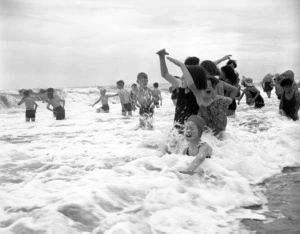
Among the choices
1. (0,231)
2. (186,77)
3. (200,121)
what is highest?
(186,77)

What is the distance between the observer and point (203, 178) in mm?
3652

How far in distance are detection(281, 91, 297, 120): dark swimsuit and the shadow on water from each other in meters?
4.99

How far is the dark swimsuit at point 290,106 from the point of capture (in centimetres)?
859

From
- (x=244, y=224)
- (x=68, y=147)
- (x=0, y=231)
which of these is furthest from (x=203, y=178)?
(x=68, y=147)

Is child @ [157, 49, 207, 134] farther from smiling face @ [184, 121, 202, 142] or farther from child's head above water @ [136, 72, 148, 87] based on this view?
child's head above water @ [136, 72, 148, 87]

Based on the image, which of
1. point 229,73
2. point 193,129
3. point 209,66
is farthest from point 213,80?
point 229,73

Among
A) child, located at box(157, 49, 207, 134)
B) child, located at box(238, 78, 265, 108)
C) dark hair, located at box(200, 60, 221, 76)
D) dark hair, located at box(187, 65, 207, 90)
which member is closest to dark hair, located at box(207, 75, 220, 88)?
dark hair, located at box(200, 60, 221, 76)

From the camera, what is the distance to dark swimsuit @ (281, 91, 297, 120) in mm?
8586

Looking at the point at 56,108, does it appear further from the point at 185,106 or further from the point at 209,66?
the point at 185,106

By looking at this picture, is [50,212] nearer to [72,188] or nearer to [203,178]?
[72,188]

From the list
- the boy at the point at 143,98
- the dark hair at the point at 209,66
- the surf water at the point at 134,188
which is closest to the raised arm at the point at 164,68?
the surf water at the point at 134,188

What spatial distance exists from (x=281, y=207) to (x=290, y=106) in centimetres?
638

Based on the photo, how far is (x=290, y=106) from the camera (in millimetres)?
8727

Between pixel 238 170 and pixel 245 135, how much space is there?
7.91 ft
